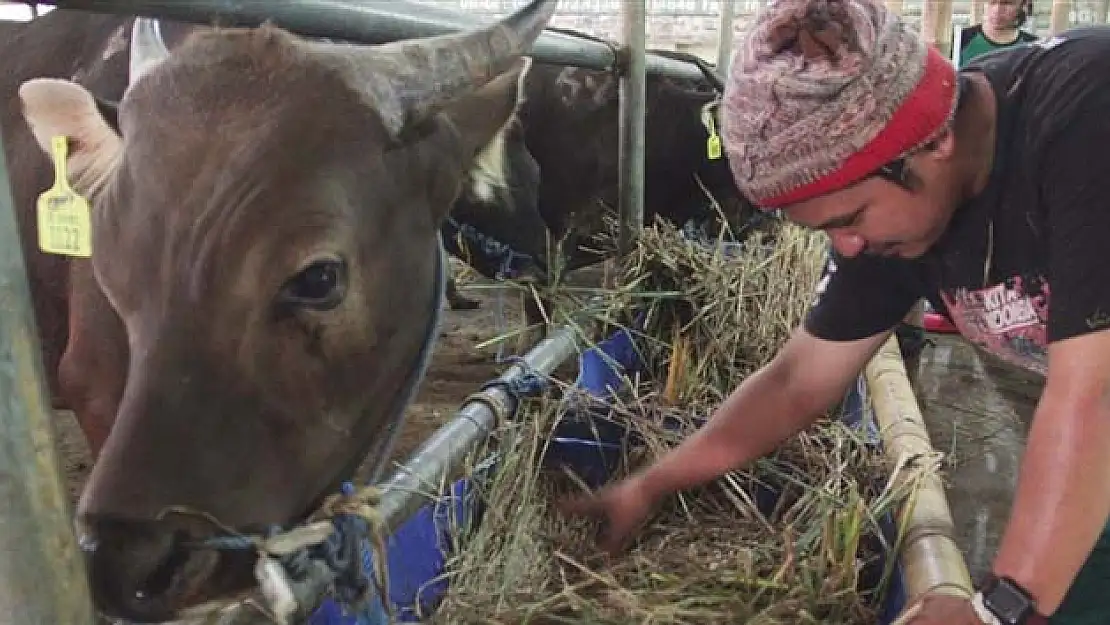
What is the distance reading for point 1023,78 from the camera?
69.7 inches

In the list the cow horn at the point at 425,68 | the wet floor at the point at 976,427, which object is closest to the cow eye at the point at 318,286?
the cow horn at the point at 425,68

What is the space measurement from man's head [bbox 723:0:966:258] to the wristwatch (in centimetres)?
58

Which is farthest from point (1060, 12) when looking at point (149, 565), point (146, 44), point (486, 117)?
point (149, 565)

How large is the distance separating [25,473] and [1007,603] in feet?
4.29

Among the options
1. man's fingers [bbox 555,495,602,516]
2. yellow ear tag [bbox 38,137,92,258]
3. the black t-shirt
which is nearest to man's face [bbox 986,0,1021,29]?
the black t-shirt

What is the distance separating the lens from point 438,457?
2115 millimetres

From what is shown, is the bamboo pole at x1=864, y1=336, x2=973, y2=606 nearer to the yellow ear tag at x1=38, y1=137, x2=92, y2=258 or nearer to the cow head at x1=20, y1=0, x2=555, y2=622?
the cow head at x1=20, y1=0, x2=555, y2=622

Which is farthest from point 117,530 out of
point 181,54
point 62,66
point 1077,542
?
point 62,66

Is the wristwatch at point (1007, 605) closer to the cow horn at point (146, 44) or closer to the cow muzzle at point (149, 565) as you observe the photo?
the cow muzzle at point (149, 565)

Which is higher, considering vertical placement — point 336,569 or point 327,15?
point 327,15

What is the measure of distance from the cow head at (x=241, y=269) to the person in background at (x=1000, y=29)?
17.2 ft

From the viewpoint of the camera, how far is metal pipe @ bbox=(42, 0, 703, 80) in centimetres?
150

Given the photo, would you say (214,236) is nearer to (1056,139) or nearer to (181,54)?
(181,54)

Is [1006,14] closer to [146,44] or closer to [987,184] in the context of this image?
[987,184]
